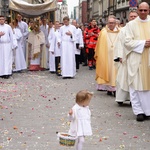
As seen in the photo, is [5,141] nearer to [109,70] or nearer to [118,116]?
[118,116]

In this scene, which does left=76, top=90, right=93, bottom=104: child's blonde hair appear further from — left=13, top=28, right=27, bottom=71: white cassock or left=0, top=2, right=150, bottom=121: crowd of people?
left=13, top=28, right=27, bottom=71: white cassock

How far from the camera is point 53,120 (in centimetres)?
839

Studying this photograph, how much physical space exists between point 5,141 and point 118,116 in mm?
2735

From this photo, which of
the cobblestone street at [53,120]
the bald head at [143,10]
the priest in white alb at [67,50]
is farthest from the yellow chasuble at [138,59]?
the priest in white alb at [67,50]

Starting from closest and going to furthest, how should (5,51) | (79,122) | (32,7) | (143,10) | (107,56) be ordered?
1. (79,122)
2. (143,10)
3. (107,56)
4. (5,51)
5. (32,7)

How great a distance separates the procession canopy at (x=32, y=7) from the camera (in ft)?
61.6

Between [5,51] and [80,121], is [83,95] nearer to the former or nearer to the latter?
[80,121]

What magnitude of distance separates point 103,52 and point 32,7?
803cm

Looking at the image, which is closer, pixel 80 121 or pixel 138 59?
pixel 80 121

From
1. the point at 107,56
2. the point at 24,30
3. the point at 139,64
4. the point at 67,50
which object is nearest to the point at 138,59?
the point at 139,64

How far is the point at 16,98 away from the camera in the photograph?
36.5 ft

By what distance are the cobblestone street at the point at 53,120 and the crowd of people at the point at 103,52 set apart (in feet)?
1.51

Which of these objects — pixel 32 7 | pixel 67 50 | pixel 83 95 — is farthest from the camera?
pixel 32 7

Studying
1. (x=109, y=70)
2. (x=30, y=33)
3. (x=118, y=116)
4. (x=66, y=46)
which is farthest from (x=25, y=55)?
(x=118, y=116)
